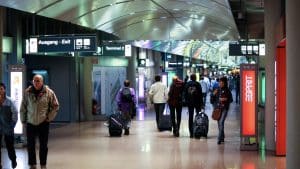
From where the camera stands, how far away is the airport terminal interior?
1189cm

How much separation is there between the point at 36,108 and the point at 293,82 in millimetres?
4395

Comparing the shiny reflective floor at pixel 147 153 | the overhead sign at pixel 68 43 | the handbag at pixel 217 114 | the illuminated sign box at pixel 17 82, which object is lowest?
the shiny reflective floor at pixel 147 153

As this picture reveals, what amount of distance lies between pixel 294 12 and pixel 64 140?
29.6 feet

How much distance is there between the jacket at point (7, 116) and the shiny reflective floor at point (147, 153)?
0.95 metres

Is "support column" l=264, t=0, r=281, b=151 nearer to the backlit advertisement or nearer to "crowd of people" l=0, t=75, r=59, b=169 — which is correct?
"crowd of people" l=0, t=75, r=59, b=169

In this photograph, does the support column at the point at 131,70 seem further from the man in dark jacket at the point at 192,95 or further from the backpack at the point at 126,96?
the man in dark jacket at the point at 192,95

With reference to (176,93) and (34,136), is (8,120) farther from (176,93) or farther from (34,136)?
(176,93)

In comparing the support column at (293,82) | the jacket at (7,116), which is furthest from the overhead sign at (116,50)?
the support column at (293,82)

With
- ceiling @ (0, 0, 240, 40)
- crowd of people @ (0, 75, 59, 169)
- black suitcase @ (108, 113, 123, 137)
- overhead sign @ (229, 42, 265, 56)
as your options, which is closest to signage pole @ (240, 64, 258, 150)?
ceiling @ (0, 0, 240, 40)

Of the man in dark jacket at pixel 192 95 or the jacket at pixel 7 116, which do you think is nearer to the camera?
the jacket at pixel 7 116

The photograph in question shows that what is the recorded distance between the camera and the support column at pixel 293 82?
873 cm

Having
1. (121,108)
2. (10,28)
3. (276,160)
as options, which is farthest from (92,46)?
(276,160)

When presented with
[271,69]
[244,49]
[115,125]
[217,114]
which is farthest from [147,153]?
[244,49]

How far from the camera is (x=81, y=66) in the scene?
23328 millimetres
